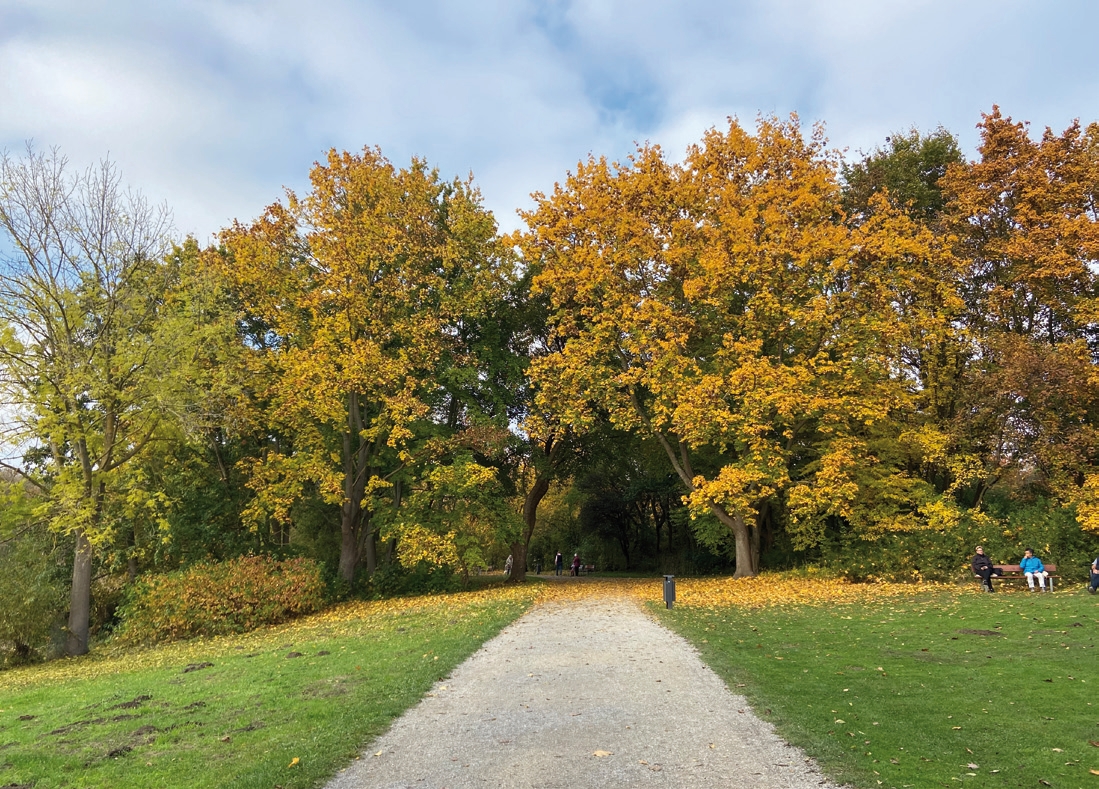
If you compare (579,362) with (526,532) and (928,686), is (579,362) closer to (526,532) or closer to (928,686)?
(526,532)

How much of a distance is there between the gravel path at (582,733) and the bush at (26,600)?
1296 cm

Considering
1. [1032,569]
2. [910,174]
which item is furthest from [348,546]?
[910,174]

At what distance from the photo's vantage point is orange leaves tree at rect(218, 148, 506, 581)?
2014cm

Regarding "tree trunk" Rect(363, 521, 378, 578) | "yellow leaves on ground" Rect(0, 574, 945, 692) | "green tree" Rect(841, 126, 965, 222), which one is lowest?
"yellow leaves on ground" Rect(0, 574, 945, 692)

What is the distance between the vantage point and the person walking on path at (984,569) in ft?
52.2

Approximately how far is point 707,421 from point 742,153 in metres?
9.03

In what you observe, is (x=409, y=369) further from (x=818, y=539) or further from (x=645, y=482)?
(x=645, y=482)

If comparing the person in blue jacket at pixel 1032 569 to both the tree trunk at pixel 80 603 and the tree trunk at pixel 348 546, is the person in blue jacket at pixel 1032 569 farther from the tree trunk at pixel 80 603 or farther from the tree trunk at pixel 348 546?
the tree trunk at pixel 80 603

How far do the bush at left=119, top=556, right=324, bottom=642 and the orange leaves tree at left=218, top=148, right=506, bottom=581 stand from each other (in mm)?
2666

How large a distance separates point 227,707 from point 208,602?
10428mm

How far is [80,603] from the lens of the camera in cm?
1709

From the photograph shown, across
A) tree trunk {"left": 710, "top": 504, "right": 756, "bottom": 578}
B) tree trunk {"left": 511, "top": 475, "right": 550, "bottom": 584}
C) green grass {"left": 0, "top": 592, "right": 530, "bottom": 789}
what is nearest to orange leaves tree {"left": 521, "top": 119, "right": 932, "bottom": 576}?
tree trunk {"left": 710, "top": 504, "right": 756, "bottom": 578}

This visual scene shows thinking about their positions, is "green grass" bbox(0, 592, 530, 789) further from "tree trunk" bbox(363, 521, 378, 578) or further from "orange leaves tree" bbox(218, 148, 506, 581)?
"tree trunk" bbox(363, 521, 378, 578)

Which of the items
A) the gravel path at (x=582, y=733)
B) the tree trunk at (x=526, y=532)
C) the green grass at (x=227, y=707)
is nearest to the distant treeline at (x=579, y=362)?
the tree trunk at (x=526, y=532)
